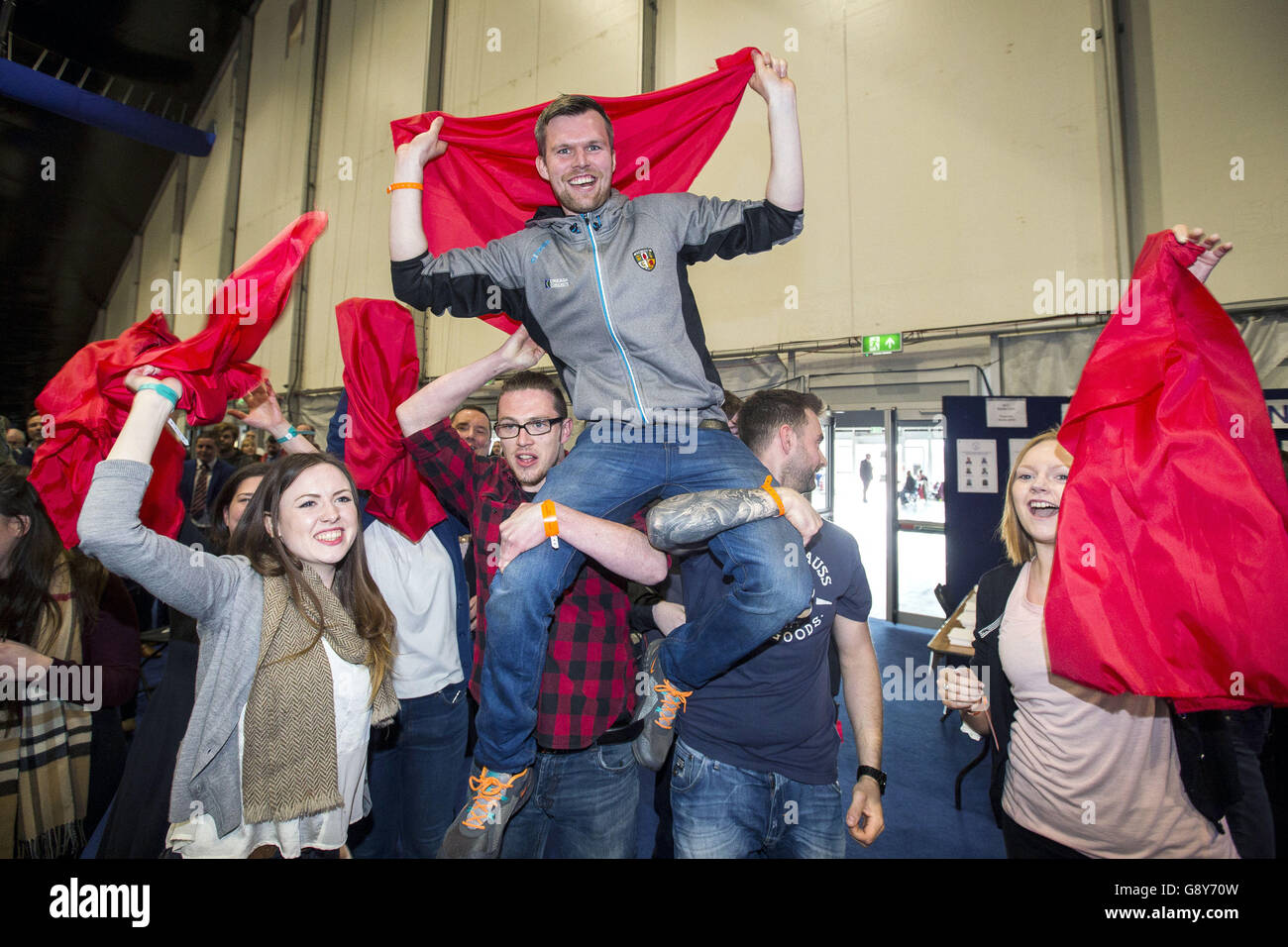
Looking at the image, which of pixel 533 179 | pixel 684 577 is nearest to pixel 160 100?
pixel 533 179

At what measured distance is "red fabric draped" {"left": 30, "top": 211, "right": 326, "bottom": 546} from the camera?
5.66 feet

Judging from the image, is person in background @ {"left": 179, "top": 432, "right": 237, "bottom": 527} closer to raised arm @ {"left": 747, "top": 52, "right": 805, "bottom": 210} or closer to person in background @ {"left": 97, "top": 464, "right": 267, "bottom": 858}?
person in background @ {"left": 97, "top": 464, "right": 267, "bottom": 858}

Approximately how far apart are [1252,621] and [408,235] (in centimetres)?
219

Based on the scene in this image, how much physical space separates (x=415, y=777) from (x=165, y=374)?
1511 millimetres

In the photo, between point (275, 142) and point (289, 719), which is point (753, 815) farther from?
point (275, 142)

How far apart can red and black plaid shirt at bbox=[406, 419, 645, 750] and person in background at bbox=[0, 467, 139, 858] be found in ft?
4.02

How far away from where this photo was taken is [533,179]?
2281mm

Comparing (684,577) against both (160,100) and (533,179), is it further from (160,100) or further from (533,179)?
(160,100)

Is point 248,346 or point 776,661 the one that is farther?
point 248,346

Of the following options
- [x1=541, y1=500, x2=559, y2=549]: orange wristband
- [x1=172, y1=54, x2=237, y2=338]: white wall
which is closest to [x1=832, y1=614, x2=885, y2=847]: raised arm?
[x1=541, y1=500, x2=559, y2=549]: orange wristband

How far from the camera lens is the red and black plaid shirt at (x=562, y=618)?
1.75 meters

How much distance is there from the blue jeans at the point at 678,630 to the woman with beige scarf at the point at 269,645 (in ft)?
1.16
